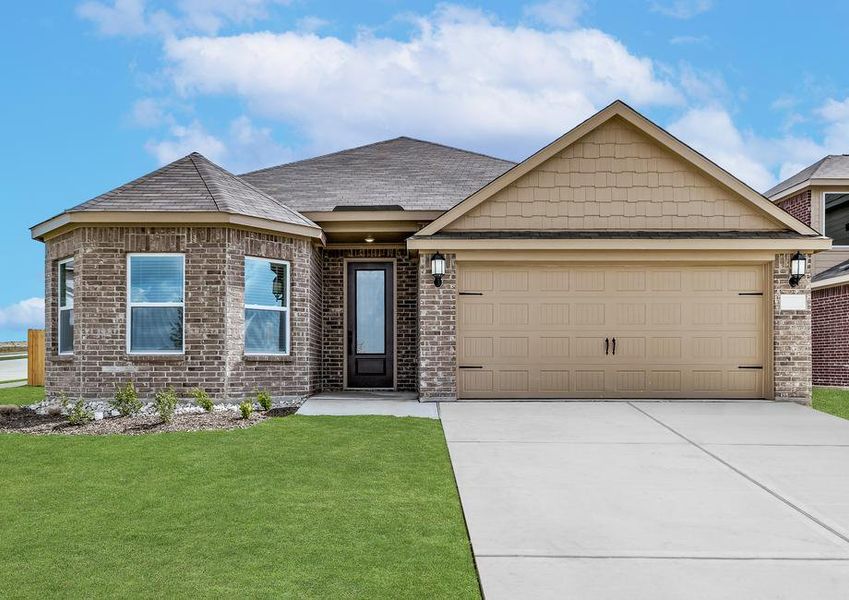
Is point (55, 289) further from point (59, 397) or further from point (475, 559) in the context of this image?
point (475, 559)

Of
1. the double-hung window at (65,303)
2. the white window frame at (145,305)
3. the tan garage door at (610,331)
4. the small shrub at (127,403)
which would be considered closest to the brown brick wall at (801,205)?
the tan garage door at (610,331)

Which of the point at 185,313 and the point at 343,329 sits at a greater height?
the point at 185,313

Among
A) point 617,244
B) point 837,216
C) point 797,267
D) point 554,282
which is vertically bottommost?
point 554,282

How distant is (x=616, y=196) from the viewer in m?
12.5

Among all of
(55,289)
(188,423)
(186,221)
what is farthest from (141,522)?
(55,289)

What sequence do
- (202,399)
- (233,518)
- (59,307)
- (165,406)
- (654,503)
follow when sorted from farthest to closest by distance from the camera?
(59,307) → (202,399) → (165,406) → (654,503) → (233,518)

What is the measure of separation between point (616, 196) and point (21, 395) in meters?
13.1

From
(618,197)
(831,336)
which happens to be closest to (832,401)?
(831,336)

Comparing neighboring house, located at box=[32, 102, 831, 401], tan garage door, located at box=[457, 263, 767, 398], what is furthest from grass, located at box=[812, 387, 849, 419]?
tan garage door, located at box=[457, 263, 767, 398]

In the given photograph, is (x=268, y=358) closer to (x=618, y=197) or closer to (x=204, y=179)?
(x=204, y=179)

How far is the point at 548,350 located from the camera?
1247 cm

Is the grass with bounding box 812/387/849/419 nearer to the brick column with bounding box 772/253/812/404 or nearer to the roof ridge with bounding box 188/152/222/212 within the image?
the brick column with bounding box 772/253/812/404

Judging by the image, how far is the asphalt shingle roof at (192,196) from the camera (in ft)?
39.0

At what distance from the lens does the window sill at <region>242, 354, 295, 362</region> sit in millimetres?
12094
